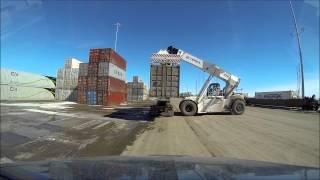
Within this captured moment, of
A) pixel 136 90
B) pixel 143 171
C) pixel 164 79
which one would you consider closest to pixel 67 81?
pixel 136 90

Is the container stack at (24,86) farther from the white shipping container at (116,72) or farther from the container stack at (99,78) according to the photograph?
the white shipping container at (116,72)

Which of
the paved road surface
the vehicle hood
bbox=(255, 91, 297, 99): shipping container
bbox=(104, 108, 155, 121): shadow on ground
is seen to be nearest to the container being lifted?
bbox=(104, 108, 155, 121): shadow on ground

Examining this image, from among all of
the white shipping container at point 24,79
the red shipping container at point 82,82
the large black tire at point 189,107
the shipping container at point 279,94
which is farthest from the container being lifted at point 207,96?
the shipping container at point 279,94

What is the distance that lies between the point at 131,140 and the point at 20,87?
40.0 m

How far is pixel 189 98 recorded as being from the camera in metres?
24.9

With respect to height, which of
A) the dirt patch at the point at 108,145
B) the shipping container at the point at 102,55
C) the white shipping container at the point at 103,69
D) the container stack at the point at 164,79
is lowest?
the dirt patch at the point at 108,145

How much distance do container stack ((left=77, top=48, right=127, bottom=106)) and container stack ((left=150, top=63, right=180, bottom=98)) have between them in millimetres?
19857

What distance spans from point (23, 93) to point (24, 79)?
209 cm

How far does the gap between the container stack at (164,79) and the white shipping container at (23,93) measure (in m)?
28.2

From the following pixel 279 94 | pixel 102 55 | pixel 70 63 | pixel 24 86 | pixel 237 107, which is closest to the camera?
pixel 237 107

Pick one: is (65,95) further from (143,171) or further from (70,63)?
(143,171)

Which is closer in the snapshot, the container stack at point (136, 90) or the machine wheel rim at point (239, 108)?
the machine wheel rim at point (239, 108)

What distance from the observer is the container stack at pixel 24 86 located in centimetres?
4403

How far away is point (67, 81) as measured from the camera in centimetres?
5384
